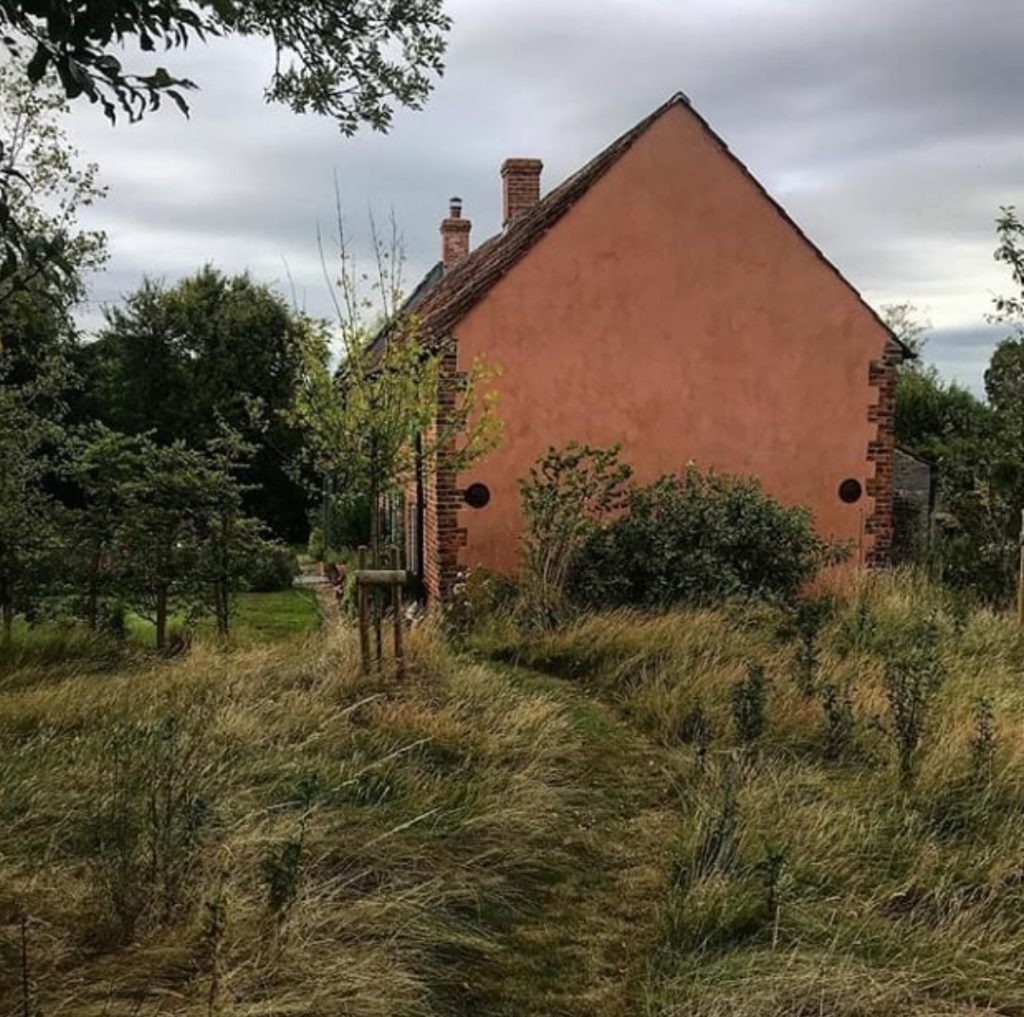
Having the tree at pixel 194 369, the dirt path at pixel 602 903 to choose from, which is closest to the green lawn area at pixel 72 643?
the dirt path at pixel 602 903

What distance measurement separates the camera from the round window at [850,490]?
13.8 metres

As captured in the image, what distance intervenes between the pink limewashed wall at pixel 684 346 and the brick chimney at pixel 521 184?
646 centimetres

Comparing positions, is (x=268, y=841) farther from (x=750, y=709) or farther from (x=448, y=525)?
(x=448, y=525)

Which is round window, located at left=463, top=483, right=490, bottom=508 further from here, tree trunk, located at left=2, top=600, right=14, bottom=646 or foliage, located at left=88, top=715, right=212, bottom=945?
foliage, located at left=88, top=715, right=212, bottom=945

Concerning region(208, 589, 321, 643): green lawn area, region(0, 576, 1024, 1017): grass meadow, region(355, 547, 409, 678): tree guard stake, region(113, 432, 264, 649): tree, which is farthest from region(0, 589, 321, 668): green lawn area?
region(355, 547, 409, 678): tree guard stake

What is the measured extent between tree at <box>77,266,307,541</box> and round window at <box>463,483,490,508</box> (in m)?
15.2

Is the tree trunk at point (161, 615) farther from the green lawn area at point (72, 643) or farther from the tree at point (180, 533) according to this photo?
the green lawn area at point (72, 643)

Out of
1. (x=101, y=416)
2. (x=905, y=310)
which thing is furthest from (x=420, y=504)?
(x=905, y=310)

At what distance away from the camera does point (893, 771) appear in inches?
208

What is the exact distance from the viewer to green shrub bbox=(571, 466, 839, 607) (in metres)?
10.7

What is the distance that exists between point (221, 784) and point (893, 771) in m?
3.35

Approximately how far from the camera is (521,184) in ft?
62.5

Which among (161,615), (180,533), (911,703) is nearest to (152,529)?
(180,533)

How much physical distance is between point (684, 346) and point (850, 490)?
309cm
